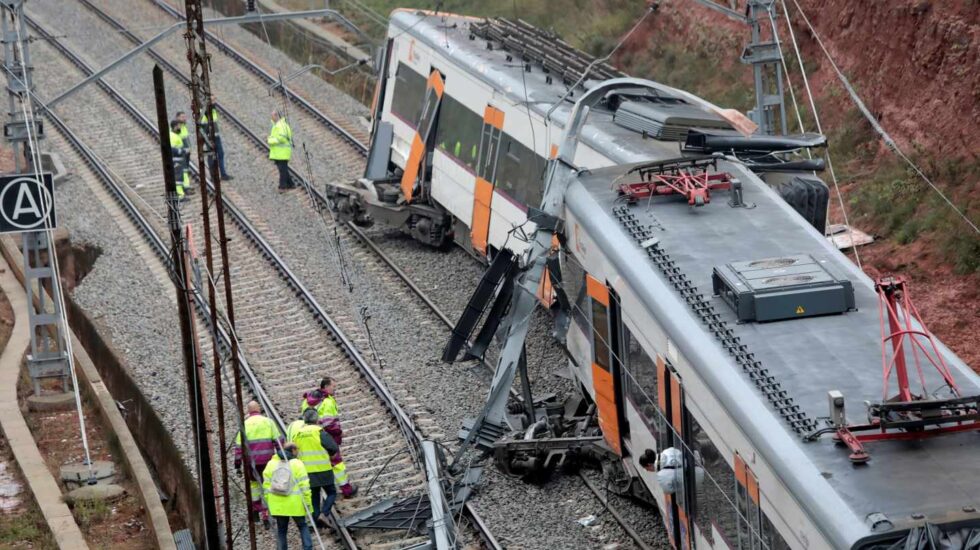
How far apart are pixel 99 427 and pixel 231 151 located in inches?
450

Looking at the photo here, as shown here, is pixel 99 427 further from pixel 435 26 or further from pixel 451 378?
pixel 435 26

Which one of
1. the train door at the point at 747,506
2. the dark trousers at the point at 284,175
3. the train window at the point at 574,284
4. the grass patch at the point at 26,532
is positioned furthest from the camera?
the dark trousers at the point at 284,175

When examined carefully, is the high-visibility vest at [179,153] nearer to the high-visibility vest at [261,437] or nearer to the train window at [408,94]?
the train window at [408,94]

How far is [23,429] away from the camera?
18875mm

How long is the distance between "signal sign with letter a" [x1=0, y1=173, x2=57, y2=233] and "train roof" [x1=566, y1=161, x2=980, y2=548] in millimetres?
6855

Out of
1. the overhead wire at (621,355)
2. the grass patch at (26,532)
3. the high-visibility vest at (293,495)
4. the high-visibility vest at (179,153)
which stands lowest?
the grass patch at (26,532)

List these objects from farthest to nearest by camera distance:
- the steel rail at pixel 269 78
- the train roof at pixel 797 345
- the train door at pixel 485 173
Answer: the steel rail at pixel 269 78
the train door at pixel 485 173
the train roof at pixel 797 345

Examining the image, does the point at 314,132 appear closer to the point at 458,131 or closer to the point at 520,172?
the point at 458,131

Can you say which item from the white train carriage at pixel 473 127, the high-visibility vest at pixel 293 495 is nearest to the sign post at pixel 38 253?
the high-visibility vest at pixel 293 495

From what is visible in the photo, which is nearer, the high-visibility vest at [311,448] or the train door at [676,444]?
the train door at [676,444]

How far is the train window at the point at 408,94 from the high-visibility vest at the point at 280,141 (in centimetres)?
226

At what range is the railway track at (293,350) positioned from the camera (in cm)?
1730

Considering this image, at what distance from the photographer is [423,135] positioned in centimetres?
2366

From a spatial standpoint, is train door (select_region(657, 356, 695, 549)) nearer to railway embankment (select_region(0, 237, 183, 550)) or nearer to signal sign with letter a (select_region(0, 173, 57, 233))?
railway embankment (select_region(0, 237, 183, 550))
